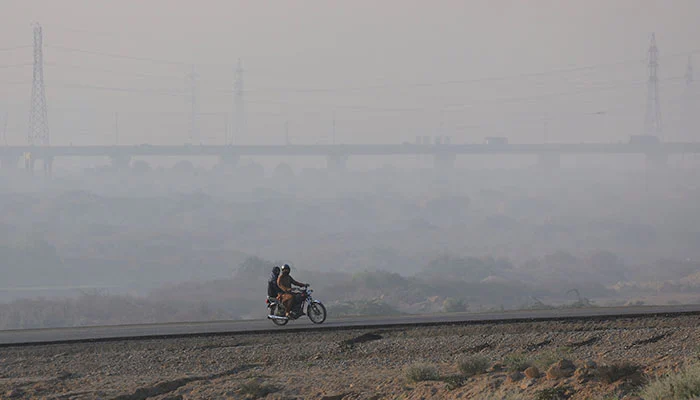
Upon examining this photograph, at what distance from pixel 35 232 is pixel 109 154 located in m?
20.7

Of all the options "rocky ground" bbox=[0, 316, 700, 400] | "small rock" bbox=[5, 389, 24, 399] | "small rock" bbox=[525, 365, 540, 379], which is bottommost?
"small rock" bbox=[5, 389, 24, 399]

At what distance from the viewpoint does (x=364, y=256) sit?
157 metres

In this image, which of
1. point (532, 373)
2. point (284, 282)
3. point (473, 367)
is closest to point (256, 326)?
point (284, 282)

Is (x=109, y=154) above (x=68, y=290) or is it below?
above

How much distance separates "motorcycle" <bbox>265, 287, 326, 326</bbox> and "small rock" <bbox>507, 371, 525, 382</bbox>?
838 centimetres

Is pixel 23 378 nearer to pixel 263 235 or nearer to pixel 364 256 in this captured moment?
pixel 364 256

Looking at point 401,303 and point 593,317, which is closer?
point 593,317

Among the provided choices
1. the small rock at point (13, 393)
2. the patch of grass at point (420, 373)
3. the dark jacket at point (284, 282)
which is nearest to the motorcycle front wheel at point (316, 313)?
the dark jacket at point (284, 282)

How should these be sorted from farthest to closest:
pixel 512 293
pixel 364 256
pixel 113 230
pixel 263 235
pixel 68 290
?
1. pixel 263 235
2. pixel 113 230
3. pixel 364 256
4. pixel 68 290
5. pixel 512 293

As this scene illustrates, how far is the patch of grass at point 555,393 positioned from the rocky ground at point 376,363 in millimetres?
15

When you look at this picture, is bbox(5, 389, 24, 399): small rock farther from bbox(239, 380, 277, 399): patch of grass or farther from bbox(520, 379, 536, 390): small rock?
bbox(520, 379, 536, 390): small rock

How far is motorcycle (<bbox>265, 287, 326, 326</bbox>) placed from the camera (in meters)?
22.0

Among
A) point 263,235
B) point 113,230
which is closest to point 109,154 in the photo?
point 113,230

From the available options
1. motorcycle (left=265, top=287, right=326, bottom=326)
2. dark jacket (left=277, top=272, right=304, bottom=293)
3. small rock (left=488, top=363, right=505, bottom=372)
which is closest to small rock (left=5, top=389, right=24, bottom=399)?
dark jacket (left=277, top=272, right=304, bottom=293)
